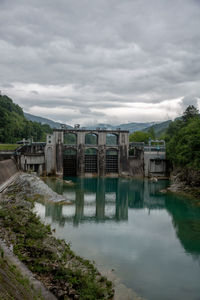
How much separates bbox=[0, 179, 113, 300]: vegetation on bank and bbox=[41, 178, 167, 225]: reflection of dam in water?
6364mm

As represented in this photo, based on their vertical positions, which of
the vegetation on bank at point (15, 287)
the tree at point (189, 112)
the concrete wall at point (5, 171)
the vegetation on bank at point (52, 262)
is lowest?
the vegetation on bank at point (52, 262)

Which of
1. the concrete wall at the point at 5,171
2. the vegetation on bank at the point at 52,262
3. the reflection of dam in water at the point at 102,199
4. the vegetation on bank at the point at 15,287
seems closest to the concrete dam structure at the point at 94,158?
the reflection of dam in water at the point at 102,199

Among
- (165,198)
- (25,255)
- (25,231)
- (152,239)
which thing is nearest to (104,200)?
(165,198)

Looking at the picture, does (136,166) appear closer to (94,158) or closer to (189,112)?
(94,158)

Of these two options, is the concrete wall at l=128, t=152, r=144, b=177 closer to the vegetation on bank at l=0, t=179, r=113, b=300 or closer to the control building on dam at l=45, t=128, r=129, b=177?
the control building on dam at l=45, t=128, r=129, b=177

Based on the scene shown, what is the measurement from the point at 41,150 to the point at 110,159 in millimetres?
13786

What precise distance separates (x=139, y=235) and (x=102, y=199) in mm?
14095

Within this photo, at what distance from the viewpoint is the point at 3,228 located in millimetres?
16578

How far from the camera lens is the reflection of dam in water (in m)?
26.2

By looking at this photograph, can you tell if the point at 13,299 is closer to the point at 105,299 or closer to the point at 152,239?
the point at 105,299

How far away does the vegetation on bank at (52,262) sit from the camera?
11570 mm

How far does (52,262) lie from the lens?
43.9ft

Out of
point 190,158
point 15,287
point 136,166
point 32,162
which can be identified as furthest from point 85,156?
point 15,287

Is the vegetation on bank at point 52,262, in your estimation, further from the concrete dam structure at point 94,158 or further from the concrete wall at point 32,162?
the concrete dam structure at point 94,158
